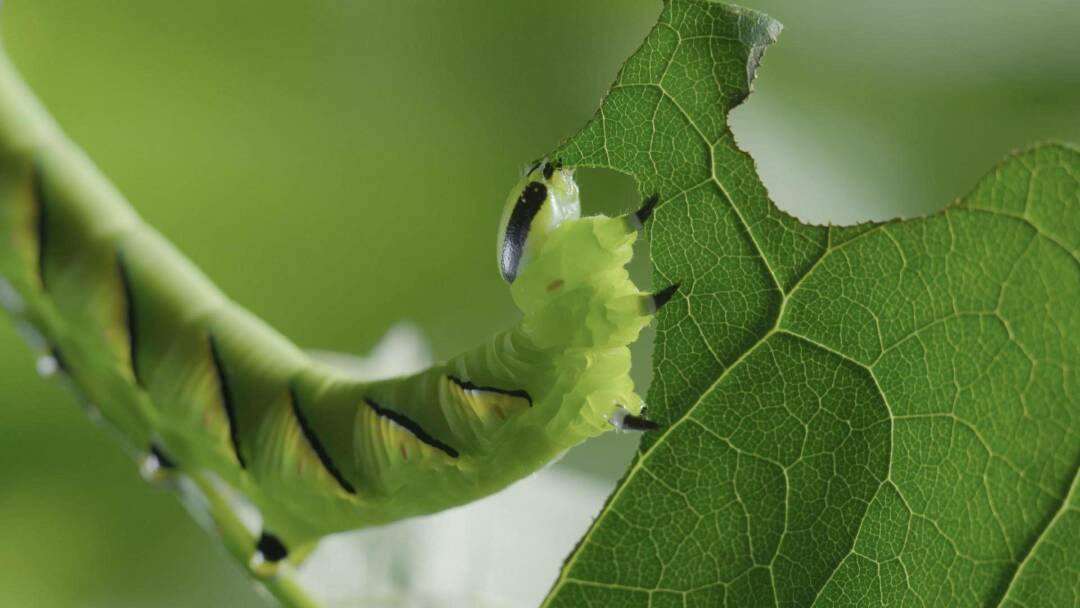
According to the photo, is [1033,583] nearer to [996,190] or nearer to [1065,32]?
[996,190]

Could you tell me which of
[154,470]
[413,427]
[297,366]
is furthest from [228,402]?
[413,427]

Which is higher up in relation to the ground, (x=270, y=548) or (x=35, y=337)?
(x=35, y=337)

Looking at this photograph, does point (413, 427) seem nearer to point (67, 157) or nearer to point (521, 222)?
point (521, 222)

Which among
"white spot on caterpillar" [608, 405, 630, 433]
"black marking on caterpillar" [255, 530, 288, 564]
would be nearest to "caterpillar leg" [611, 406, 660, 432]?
"white spot on caterpillar" [608, 405, 630, 433]

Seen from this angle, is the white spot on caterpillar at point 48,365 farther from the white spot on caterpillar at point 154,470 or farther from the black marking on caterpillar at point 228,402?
the black marking on caterpillar at point 228,402

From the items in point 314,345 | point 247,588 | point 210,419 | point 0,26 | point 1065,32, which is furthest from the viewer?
point 1065,32

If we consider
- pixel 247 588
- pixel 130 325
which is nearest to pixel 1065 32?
pixel 247 588
